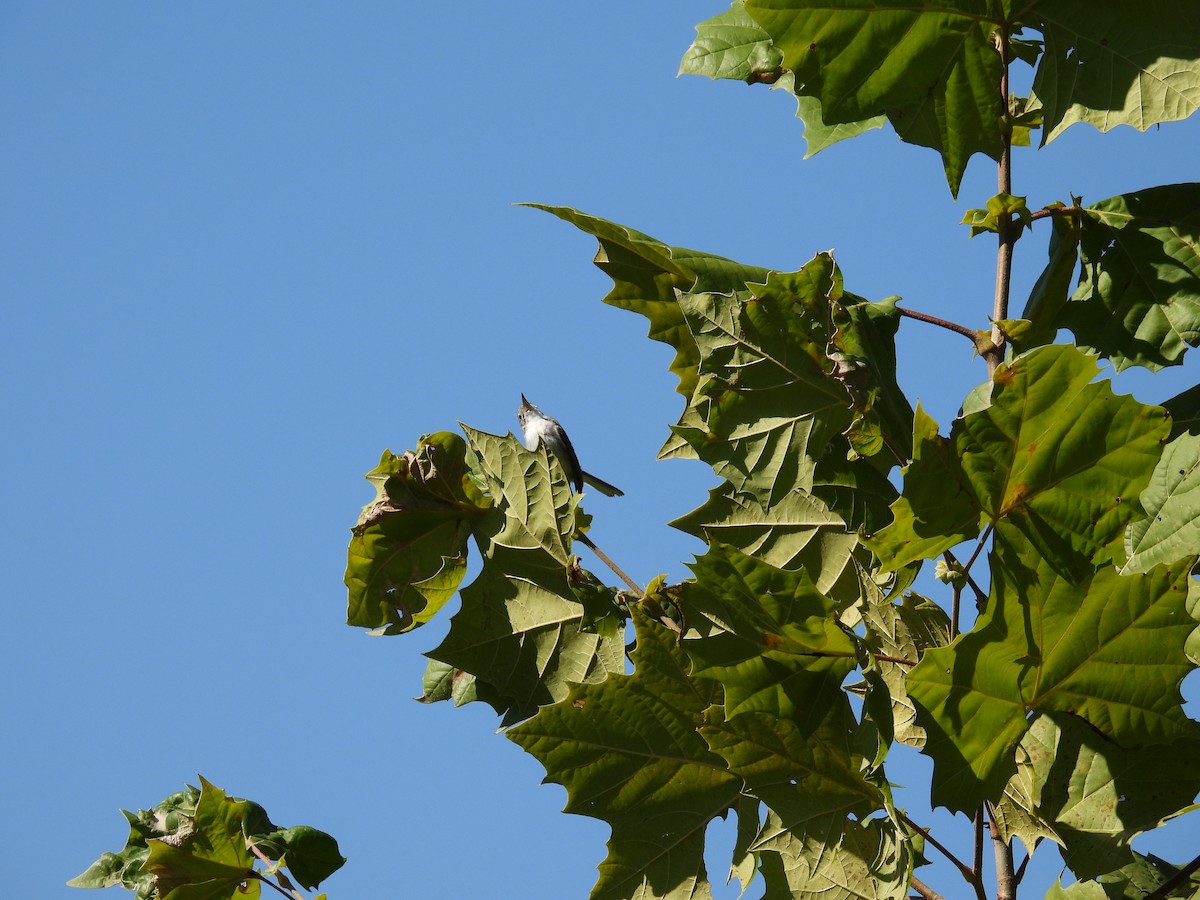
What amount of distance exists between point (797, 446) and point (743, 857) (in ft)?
3.24

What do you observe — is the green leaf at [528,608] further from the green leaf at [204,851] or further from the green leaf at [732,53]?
the green leaf at [732,53]

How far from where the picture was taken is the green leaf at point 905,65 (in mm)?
2676

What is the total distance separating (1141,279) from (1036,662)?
1245 millimetres

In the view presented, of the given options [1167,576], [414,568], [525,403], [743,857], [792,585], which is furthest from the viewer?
[525,403]

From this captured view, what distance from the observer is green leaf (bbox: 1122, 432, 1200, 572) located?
260cm

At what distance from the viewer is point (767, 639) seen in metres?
2.32

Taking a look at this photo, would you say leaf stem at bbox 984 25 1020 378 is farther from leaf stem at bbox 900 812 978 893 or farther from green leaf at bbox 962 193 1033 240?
leaf stem at bbox 900 812 978 893

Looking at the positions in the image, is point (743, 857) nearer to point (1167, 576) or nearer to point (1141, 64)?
point (1167, 576)

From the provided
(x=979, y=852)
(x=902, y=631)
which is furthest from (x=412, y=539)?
(x=979, y=852)

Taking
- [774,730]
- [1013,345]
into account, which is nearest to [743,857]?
[774,730]

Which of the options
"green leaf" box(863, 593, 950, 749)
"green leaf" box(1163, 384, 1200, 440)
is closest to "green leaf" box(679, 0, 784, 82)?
"green leaf" box(1163, 384, 1200, 440)

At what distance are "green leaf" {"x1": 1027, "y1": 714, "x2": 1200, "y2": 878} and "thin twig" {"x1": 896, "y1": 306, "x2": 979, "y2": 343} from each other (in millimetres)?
917

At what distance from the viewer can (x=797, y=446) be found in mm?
2740

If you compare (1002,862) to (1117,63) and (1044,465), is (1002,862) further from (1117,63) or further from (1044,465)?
(1117,63)
